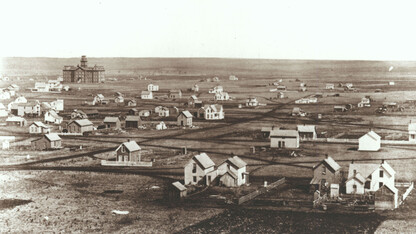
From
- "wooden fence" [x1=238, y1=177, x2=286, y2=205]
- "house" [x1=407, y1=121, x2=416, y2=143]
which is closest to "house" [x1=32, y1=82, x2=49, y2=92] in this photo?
"house" [x1=407, y1=121, x2=416, y2=143]

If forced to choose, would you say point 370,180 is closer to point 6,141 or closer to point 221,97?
point 6,141

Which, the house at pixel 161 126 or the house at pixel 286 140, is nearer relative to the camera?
the house at pixel 286 140

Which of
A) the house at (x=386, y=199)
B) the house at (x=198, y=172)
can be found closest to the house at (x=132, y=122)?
the house at (x=198, y=172)

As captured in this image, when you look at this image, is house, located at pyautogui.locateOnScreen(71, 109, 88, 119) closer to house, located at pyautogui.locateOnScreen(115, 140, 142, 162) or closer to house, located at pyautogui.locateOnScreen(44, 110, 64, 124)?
house, located at pyautogui.locateOnScreen(44, 110, 64, 124)

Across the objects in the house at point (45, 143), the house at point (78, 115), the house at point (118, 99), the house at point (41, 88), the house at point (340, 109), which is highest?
the house at point (41, 88)

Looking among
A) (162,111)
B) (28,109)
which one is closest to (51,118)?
(28,109)

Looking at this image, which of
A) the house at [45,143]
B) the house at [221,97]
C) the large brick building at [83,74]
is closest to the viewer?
the house at [45,143]

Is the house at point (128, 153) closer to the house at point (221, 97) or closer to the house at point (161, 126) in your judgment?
the house at point (161, 126)
